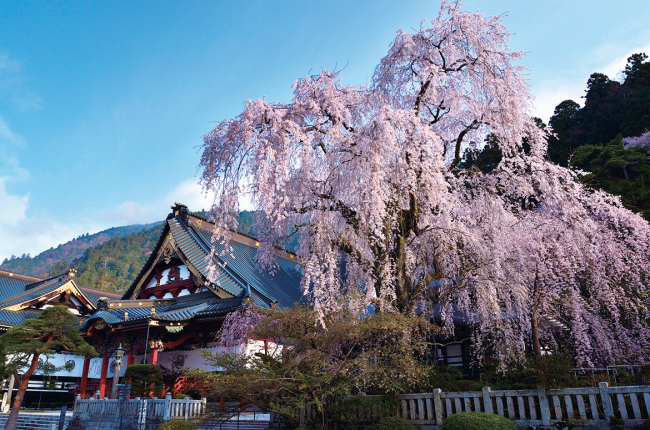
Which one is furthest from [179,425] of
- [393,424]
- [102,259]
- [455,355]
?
[102,259]

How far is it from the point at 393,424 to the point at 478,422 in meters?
1.69

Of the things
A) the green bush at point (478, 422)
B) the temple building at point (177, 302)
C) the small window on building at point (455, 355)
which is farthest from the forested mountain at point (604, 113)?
the green bush at point (478, 422)

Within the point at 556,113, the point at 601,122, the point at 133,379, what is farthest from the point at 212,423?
the point at 556,113

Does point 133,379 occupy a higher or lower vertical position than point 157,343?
lower

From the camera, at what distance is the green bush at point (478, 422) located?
22.2ft

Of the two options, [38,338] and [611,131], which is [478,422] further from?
[611,131]

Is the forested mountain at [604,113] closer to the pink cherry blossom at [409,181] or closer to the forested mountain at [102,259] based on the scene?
the pink cherry blossom at [409,181]

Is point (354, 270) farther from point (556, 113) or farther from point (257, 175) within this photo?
point (556, 113)

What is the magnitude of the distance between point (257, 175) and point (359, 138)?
2.21 meters

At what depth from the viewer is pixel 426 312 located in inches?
407

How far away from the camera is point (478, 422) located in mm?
6863

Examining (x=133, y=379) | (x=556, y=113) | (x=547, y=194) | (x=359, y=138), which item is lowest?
(x=133, y=379)

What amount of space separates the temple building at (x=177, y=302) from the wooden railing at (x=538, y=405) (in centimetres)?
610

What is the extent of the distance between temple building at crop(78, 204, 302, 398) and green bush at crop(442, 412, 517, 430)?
22.8 ft
